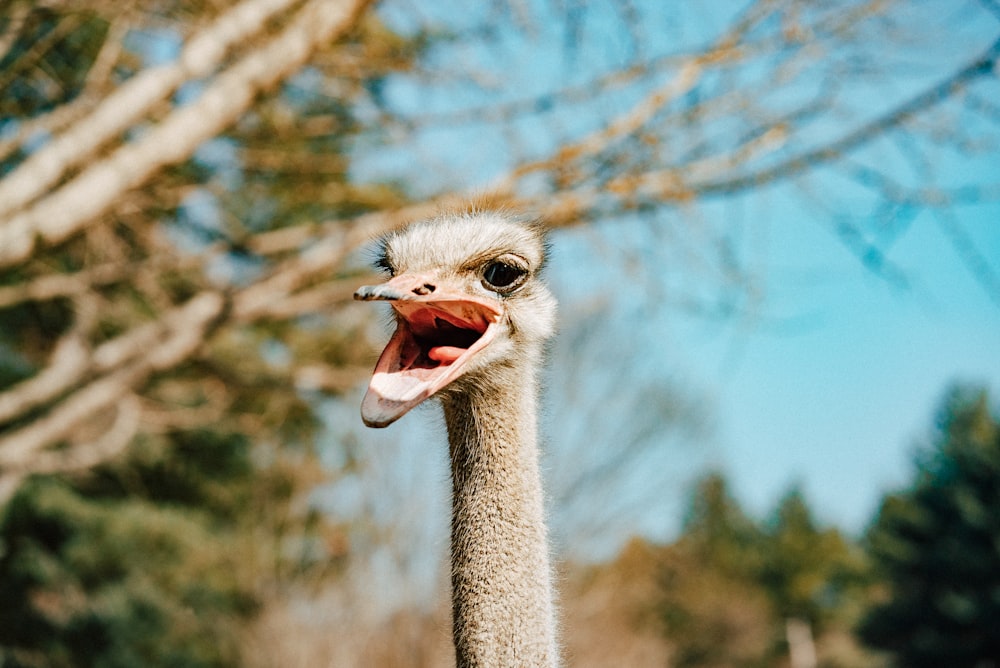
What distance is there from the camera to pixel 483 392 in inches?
60.4

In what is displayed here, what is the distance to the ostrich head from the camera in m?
1.31

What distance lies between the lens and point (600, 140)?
3014mm

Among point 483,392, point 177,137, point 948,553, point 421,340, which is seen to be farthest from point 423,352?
point 948,553

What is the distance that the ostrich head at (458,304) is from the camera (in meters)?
1.31

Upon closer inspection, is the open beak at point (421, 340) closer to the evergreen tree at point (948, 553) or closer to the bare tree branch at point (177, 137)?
the bare tree branch at point (177, 137)

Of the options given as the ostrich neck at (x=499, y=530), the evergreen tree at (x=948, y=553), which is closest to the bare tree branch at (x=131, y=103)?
the ostrich neck at (x=499, y=530)

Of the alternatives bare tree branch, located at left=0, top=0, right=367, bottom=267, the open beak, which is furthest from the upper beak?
bare tree branch, located at left=0, top=0, right=367, bottom=267

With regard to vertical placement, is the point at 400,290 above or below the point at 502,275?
below

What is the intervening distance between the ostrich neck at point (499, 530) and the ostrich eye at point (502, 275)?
0.49 ft

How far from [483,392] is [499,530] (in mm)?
239

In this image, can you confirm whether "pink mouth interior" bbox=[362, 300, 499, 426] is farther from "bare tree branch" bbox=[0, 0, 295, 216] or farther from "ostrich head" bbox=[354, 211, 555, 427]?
"bare tree branch" bbox=[0, 0, 295, 216]

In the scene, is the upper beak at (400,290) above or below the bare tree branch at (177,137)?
below

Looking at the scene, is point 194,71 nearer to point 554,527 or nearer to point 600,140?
point 600,140

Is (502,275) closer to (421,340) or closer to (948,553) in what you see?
(421,340)
